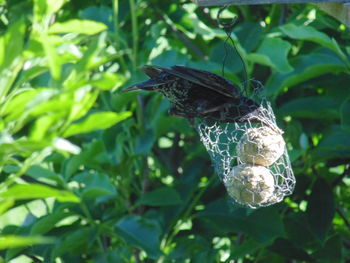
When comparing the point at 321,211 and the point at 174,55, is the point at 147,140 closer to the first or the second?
the point at 174,55

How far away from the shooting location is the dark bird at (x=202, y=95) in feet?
5.11

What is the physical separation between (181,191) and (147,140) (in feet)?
0.91

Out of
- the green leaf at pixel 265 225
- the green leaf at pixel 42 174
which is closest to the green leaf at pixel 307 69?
the green leaf at pixel 265 225

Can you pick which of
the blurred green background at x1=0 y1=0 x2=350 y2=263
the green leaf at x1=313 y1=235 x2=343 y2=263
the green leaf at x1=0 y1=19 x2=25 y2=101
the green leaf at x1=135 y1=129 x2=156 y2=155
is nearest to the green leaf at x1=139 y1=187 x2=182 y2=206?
the blurred green background at x1=0 y1=0 x2=350 y2=263

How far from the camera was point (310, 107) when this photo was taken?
7.29 feet

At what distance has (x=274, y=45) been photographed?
2.05 metres

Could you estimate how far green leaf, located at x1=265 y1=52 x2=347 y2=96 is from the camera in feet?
6.85

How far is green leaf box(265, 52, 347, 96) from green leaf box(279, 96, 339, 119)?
2.8 inches

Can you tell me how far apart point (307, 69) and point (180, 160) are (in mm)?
890

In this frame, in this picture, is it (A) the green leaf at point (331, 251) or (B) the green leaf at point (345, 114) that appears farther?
(A) the green leaf at point (331, 251)

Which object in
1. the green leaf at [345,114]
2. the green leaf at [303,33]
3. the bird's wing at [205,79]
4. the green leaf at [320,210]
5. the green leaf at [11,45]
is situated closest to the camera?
the green leaf at [11,45]

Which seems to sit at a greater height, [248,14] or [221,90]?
[221,90]

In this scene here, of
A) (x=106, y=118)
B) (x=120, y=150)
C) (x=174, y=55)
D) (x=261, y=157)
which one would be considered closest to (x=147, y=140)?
(x=120, y=150)

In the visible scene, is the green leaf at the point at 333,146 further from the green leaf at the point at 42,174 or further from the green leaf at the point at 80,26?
the green leaf at the point at 80,26
